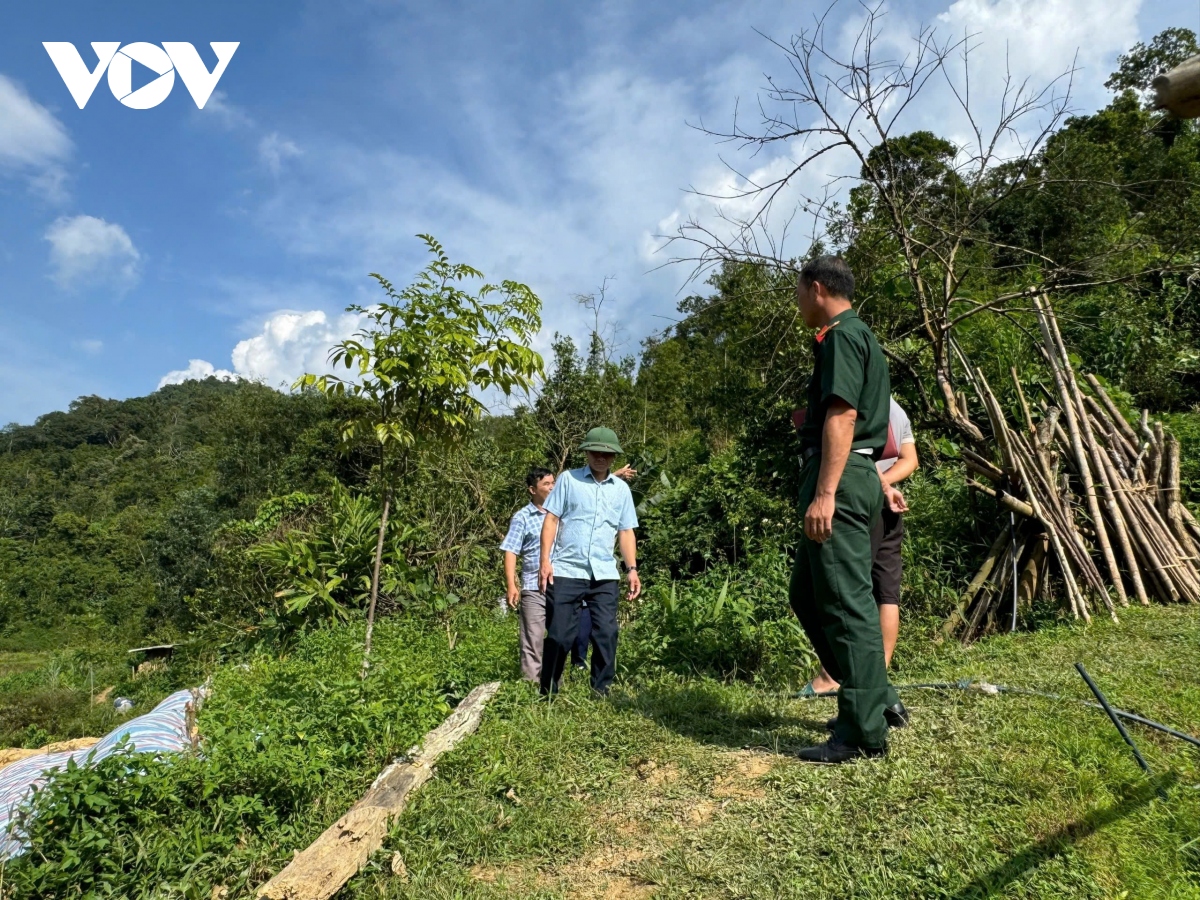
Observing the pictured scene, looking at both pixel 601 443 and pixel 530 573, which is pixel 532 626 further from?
pixel 601 443

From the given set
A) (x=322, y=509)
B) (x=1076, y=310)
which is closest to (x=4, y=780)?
(x=322, y=509)

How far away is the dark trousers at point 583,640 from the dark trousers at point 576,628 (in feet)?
0.51

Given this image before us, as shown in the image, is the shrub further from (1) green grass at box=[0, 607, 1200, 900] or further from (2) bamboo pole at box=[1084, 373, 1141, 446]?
(2) bamboo pole at box=[1084, 373, 1141, 446]

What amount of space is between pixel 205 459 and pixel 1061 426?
54.3m

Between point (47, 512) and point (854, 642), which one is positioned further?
point (47, 512)

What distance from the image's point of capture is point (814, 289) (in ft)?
10.4

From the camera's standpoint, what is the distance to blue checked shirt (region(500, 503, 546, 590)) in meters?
5.63

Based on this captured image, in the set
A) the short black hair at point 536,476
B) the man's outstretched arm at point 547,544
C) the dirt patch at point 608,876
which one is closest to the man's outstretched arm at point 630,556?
the man's outstretched arm at point 547,544

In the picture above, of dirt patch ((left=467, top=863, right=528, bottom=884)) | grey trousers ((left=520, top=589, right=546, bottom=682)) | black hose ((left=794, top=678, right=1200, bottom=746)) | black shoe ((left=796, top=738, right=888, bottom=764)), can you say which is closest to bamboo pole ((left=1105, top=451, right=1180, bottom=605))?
black hose ((left=794, top=678, right=1200, bottom=746))

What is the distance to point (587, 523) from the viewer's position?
4.57 metres

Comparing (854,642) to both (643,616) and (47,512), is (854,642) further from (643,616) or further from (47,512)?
(47,512)

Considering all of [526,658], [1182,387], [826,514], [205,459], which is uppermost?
[205,459]

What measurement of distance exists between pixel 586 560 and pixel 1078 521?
12.3ft

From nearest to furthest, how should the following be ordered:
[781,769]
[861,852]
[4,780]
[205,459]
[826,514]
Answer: [861,852]
[826,514]
[781,769]
[4,780]
[205,459]
